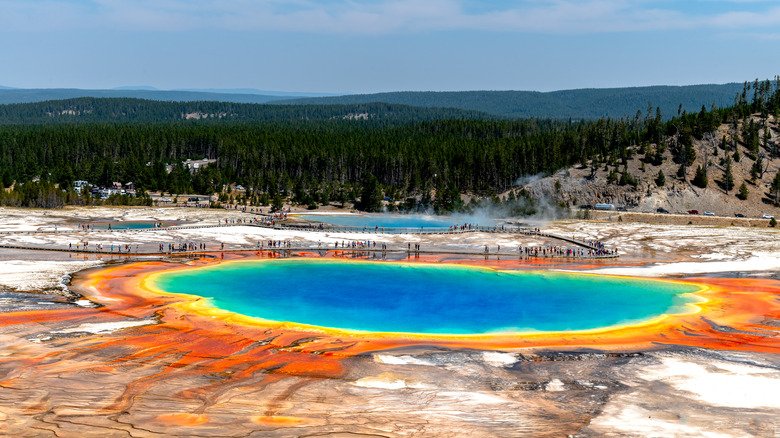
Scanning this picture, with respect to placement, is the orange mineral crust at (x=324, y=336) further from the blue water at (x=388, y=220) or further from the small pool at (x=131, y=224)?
the blue water at (x=388, y=220)

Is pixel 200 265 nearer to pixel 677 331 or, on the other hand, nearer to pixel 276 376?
pixel 276 376

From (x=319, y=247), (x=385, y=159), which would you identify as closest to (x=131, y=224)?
(x=319, y=247)

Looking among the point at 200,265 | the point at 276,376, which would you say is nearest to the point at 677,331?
the point at 276,376

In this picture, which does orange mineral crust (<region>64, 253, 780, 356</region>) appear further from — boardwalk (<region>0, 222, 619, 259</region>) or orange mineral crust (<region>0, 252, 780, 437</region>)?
boardwalk (<region>0, 222, 619, 259</region>)

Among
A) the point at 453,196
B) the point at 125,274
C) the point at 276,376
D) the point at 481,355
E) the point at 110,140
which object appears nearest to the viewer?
the point at 276,376

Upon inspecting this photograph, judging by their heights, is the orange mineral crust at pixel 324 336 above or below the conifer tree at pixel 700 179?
below

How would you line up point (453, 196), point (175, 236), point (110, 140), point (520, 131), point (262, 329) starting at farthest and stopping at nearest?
point (520, 131) < point (110, 140) < point (453, 196) < point (175, 236) < point (262, 329)

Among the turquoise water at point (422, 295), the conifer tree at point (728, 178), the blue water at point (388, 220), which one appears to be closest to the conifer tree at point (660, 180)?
the conifer tree at point (728, 178)
